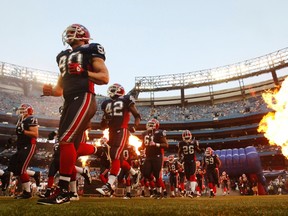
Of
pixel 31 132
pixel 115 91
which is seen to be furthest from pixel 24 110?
pixel 115 91

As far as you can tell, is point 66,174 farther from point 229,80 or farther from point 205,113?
point 229,80

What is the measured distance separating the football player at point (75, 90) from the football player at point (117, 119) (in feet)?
8.64

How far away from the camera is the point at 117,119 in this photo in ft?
24.3

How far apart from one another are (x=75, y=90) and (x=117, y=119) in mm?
3195

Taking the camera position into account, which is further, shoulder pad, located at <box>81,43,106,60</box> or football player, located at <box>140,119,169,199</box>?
football player, located at <box>140,119,169,199</box>

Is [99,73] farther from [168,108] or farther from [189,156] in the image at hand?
[168,108]

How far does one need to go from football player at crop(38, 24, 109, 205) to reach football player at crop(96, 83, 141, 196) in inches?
104

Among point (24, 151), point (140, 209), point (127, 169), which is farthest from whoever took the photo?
point (127, 169)

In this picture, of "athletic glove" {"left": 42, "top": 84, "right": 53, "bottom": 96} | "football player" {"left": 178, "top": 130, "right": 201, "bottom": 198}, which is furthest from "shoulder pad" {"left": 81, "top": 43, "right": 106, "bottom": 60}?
"football player" {"left": 178, "top": 130, "right": 201, "bottom": 198}

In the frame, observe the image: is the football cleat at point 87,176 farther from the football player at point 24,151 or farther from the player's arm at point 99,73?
the player's arm at point 99,73

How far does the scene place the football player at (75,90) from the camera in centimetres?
388

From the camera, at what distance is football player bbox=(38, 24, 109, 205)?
12.7ft

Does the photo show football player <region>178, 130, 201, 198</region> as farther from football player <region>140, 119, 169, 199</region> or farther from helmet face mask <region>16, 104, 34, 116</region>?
helmet face mask <region>16, 104, 34, 116</region>

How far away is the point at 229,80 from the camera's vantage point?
52.8 meters
